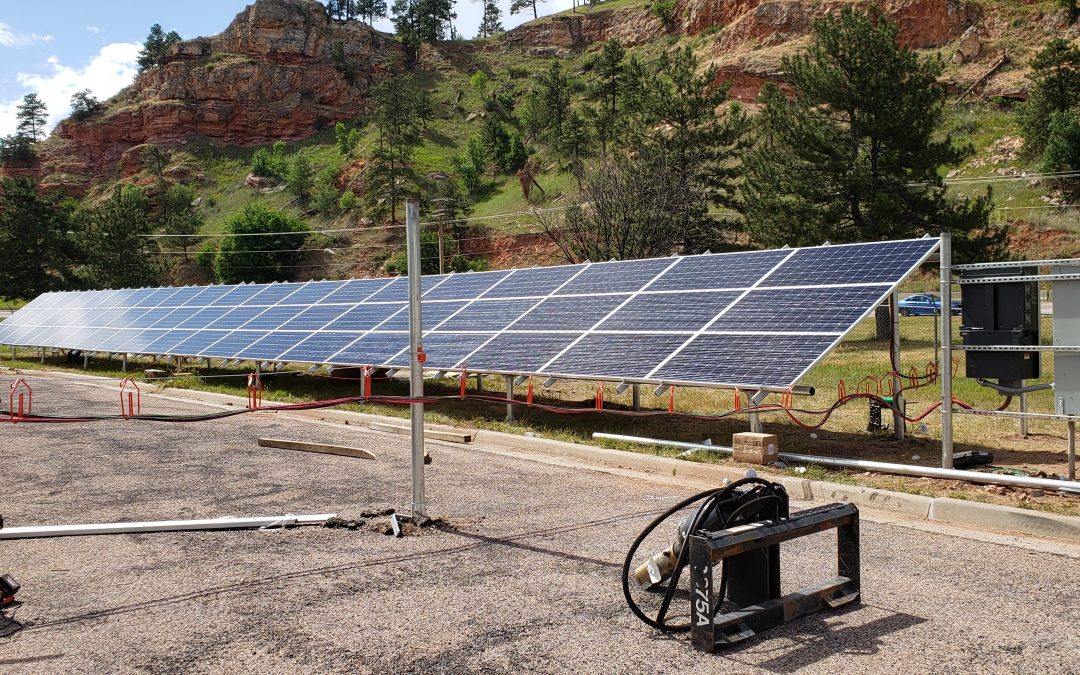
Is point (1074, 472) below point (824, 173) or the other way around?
below

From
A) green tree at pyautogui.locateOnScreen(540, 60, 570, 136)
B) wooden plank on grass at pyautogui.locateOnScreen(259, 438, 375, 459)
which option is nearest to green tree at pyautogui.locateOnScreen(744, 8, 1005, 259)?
wooden plank on grass at pyautogui.locateOnScreen(259, 438, 375, 459)

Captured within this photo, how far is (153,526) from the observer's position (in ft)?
27.2

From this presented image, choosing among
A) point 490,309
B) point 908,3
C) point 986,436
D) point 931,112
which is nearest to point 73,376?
point 490,309

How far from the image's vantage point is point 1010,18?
81625 millimetres

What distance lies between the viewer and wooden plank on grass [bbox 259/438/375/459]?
1137 cm

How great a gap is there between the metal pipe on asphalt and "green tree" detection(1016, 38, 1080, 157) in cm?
5449

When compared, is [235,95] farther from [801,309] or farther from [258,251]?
[801,309]

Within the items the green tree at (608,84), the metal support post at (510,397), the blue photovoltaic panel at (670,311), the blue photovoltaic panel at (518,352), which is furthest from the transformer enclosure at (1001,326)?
the green tree at (608,84)

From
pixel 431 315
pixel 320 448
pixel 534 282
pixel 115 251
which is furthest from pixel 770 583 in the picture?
pixel 115 251

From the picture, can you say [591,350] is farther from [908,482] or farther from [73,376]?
[73,376]

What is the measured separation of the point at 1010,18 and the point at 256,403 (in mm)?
88638

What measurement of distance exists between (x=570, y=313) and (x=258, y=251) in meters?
70.8

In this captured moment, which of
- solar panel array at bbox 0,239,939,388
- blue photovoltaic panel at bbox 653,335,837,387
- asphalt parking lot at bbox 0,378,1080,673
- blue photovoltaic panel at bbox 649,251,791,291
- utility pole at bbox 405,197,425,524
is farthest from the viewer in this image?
blue photovoltaic panel at bbox 649,251,791,291

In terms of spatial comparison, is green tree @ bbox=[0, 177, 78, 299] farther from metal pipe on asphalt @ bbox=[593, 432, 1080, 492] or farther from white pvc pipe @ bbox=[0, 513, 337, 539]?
metal pipe on asphalt @ bbox=[593, 432, 1080, 492]
